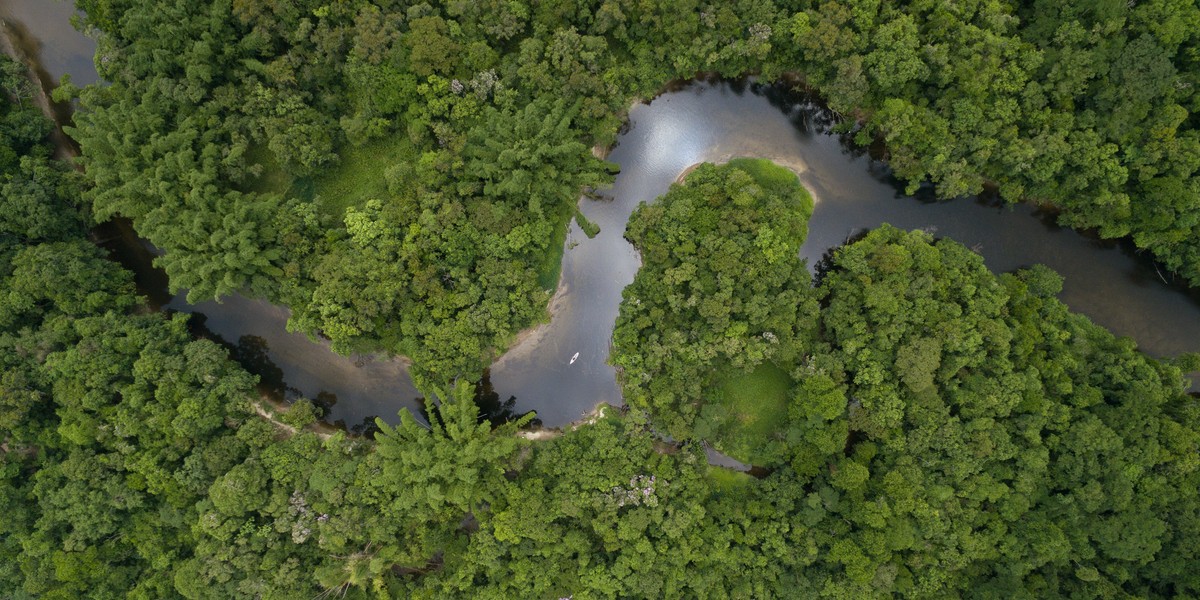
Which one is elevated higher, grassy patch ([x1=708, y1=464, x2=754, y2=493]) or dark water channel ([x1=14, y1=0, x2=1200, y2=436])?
dark water channel ([x1=14, y1=0, x2=1200, y2=436])

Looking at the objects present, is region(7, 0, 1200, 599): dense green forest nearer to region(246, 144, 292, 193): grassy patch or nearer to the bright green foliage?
the bright green foliage

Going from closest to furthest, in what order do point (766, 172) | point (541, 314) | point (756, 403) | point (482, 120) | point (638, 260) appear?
point (482, 120)
point (541, 314)
point (756, 403)
point (766, 172)
point (638, 260)

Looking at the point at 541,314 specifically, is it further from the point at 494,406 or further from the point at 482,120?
the point at 482,120

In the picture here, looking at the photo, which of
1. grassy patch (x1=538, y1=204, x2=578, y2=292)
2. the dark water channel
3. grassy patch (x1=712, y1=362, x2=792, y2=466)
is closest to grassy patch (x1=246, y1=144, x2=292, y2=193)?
the dark water channel

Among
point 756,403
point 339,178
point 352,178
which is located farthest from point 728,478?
point 339,178

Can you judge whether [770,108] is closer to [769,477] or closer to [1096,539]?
[769,477]
